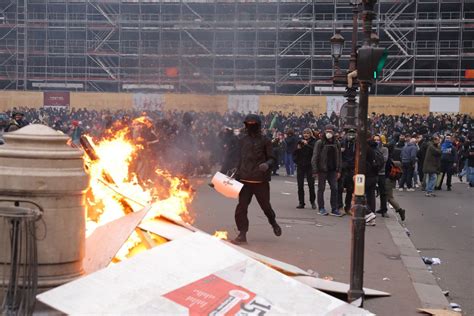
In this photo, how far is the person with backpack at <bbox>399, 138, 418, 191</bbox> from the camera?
738 inches

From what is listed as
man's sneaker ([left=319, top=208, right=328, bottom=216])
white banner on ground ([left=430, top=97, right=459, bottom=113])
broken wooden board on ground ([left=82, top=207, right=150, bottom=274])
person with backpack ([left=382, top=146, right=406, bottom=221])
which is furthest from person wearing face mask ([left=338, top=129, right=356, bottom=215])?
white banner on ground ([left=430, top=97, right=459, bottom=113])

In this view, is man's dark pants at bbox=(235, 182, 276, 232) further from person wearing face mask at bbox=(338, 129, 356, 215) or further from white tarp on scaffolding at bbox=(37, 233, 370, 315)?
white tarp on scaffolding at bbox=(37, 233, 370, 315)

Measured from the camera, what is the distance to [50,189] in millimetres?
4004

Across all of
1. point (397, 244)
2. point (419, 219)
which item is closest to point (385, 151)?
point (419, 219)

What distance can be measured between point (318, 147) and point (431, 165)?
668 cm

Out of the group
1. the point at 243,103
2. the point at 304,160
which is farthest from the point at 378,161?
the point at 243,103

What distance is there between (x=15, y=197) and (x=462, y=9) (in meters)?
35.8

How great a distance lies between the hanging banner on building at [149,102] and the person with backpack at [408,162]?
12.6 meters

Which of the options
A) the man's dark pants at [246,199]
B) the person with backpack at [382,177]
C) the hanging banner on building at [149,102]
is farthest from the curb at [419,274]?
the hanging banner on building at [149,102]

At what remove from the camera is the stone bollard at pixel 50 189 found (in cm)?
399

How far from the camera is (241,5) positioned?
28172 millimetres

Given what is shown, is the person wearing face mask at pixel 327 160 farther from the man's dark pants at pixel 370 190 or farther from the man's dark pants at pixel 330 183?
the man's dark pants at pixel 370 190

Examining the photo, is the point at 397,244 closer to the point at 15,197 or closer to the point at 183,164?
the point at 15,197

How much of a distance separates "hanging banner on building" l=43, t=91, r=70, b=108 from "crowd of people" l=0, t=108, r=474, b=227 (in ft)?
2.83
